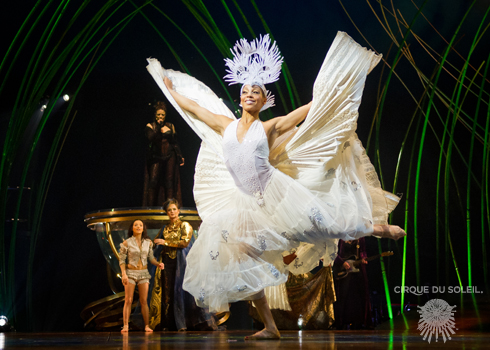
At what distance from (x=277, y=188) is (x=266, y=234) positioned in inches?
11.3

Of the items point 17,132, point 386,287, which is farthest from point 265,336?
point 17,132

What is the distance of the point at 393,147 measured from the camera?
6.04 m

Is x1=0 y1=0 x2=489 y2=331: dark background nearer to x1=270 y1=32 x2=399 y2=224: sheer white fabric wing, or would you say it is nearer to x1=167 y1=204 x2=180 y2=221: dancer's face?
x1=167 y1=204 x2=180 y2=221: dancer's face

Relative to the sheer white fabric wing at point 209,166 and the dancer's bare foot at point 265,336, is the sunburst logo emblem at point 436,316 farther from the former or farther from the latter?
the sheer white fabric wing at point 209,166

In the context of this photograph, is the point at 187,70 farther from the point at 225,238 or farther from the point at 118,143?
the point at 225,238

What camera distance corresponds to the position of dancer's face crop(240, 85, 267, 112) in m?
3.09

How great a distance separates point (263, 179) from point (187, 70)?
148 inches

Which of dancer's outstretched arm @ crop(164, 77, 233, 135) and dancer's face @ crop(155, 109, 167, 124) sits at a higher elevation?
dancer's face @ crop(155, 109, 167, 124)

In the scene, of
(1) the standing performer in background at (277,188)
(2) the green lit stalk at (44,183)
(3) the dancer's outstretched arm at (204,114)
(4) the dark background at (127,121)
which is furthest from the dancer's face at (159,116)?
(1) the standing performer in background at (277,188)

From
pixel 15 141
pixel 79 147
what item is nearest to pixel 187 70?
pixel 79 147

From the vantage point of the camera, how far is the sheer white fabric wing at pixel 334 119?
9.95 ft

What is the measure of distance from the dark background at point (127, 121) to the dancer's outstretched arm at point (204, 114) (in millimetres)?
3129

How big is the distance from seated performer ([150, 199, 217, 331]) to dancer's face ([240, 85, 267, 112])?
7.37ft

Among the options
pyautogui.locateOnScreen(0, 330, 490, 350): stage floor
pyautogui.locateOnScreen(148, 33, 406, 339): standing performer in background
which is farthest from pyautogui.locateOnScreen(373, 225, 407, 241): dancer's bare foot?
pyautogui.locateOnScreen(0, 330, 490, 350): stage floor
